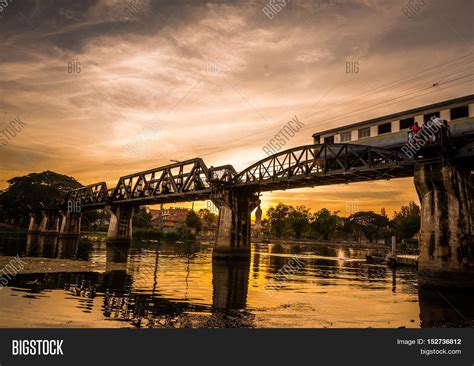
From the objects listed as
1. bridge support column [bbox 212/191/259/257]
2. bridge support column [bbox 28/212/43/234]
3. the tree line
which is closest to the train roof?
bridge support column [bbox 212/191/259/257]

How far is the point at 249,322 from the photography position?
1360cm

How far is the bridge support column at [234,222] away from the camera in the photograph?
4622 cm

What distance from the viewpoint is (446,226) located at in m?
24.6

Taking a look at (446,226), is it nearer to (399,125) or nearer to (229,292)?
(399,125)

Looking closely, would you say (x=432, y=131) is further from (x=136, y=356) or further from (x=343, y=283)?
(x=136, y=356)

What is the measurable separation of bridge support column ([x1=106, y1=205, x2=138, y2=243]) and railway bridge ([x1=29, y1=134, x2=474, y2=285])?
285mm

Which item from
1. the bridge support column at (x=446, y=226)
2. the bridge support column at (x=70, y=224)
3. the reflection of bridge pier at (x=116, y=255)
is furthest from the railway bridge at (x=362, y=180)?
the bridge support column at (x=70, y=224)

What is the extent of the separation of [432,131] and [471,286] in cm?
1015

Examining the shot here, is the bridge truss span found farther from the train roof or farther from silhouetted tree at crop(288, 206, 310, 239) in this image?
silhouetted tree at crop(288, 206, 310, 239)

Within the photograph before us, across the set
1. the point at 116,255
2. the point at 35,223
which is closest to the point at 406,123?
the point at 116,255

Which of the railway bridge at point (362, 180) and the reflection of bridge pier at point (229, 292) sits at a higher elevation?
the railway bridge at point (362, 180)

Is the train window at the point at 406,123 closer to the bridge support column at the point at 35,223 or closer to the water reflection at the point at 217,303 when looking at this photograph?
A: the water reflection at the point at 217,303

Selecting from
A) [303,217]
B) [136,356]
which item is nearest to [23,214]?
[303,217]

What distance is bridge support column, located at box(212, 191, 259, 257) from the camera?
152 ft
